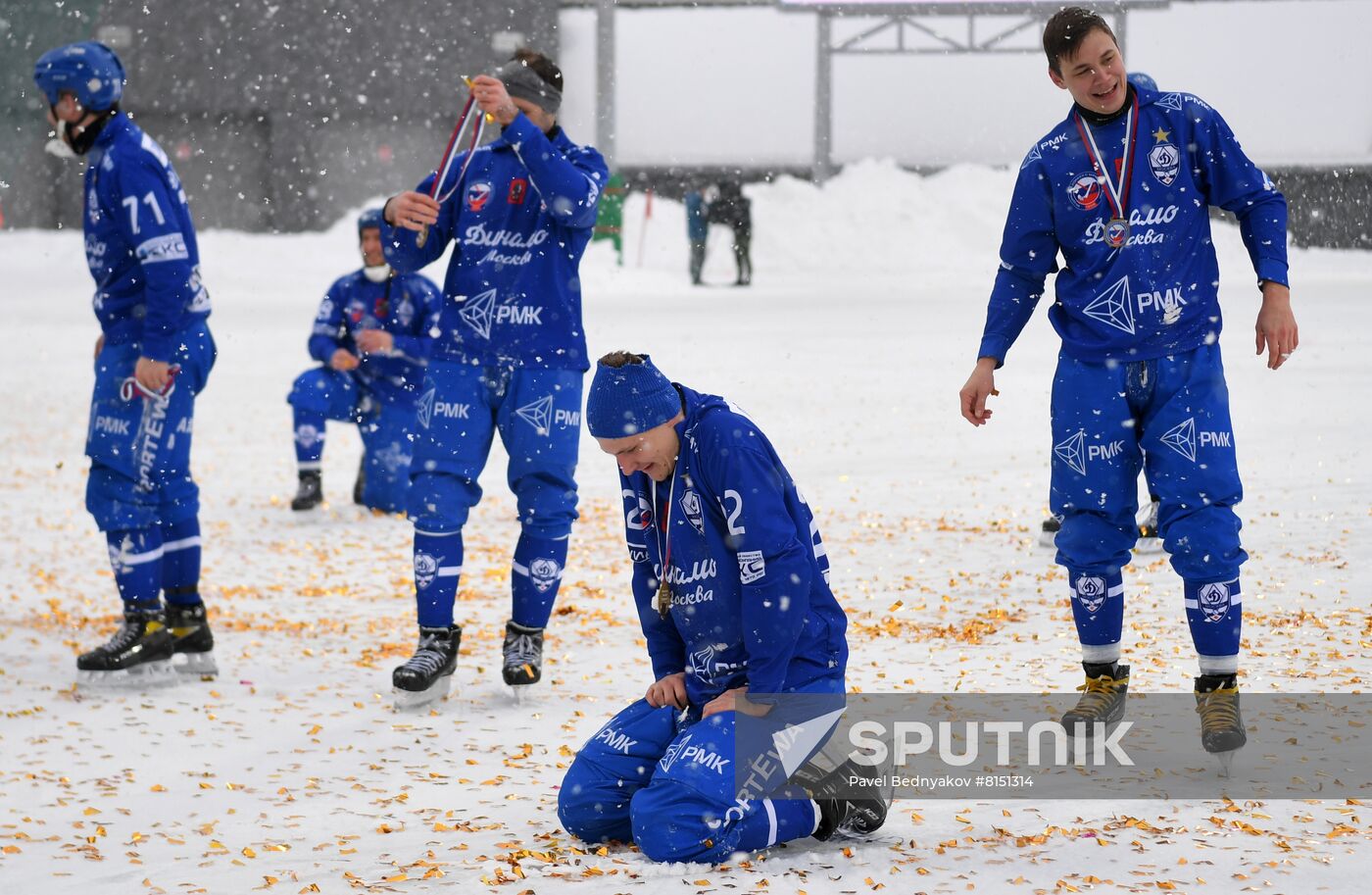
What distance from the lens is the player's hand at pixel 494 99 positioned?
4.55 m

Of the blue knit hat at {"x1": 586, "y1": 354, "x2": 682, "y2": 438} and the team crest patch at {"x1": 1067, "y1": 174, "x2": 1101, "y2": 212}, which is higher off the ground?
the team crest patch at {"x1": 1067, "y1": 174, "x2": 1101, "y2": 212}

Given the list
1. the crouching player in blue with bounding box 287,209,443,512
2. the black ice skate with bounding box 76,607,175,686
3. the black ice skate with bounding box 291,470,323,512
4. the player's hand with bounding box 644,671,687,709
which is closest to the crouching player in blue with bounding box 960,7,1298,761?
the player's hand with bounding box 644,671,687,709

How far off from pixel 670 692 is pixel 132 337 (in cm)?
256

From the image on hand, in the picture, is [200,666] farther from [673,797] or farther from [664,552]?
[673,797]

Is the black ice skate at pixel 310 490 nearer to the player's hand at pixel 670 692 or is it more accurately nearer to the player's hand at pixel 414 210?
the player's hand at pixel 414 210

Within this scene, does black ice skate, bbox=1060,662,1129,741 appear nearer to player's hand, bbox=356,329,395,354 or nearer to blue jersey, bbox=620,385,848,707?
blue jersey, bbox=620,385,848,707

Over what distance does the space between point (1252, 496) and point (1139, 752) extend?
13.5ft

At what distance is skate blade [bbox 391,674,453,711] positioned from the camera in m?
4.64

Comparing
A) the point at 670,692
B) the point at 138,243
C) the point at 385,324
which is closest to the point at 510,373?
the point at 138,243

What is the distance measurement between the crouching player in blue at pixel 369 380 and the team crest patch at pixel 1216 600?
5.26m

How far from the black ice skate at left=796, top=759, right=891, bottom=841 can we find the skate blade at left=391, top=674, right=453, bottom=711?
1.70 meters

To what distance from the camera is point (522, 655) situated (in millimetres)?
4762

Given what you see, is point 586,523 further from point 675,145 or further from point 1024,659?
point 675,145

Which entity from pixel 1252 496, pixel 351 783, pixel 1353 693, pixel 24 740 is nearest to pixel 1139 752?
pixel 1353 693
